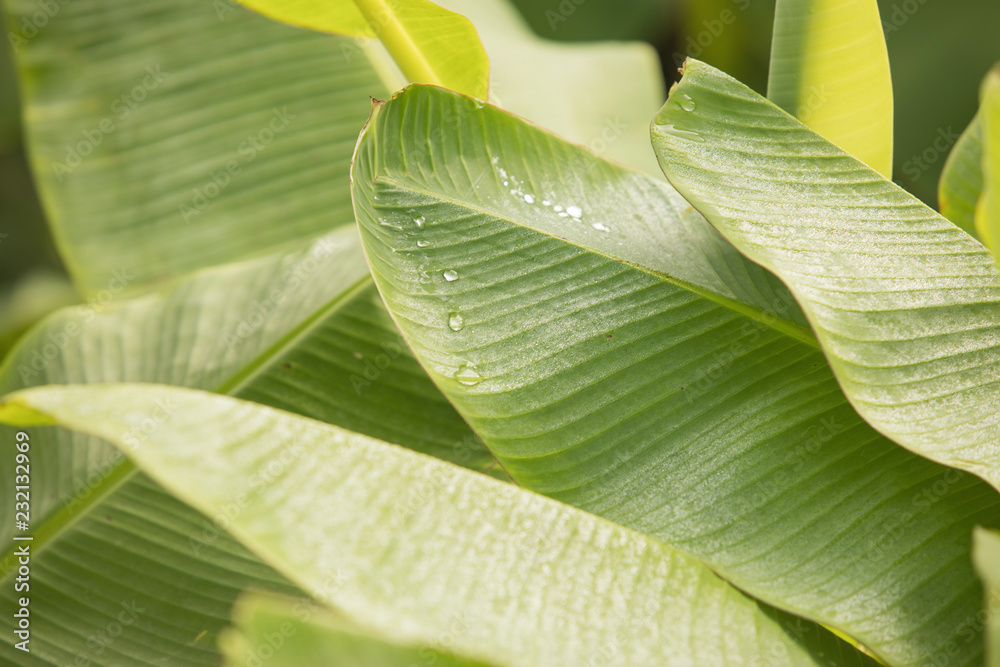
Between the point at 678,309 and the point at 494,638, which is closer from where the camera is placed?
the point at 494,638

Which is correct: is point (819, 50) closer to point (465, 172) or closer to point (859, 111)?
point (859, 111)

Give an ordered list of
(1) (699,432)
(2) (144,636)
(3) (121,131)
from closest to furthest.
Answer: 1. (1) (699,432)
2. (2) (144,636)
3. (3) (121,131)

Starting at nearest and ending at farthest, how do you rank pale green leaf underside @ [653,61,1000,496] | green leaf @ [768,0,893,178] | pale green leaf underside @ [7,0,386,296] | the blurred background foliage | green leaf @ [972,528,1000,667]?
1. green leaf @ [972,528,1000,667]
2. pale green leaf underside @ [653,61,1000,496]
3. green leaf @ [768,0,893,178]
4. pale green leaf underside @ [7,0,386,296]
5. the blurred background foliage

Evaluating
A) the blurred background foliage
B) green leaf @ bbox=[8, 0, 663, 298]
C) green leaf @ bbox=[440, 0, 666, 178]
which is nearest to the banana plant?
green leaf @ bbox=[8, 0, 663, 298]

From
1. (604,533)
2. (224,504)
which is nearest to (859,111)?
(604,533)

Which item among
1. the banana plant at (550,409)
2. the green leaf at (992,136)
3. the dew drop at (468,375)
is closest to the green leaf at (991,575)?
the banana plant at (550,409)

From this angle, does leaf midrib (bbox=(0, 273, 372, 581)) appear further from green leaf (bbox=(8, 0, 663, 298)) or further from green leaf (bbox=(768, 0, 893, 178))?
green leaf (bbox=(768, 0, 893, 178))

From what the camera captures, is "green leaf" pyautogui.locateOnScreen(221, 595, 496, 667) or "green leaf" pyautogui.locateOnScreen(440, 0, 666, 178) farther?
"green leaf" pyautogui.locateOnScreen(440, 0, 666, 178)
